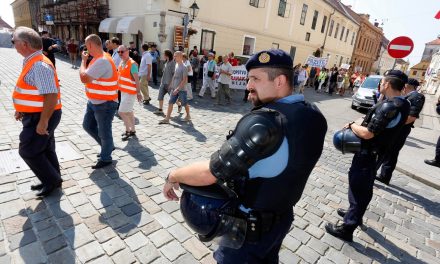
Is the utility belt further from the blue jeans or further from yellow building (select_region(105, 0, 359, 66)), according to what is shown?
yellow building (select_region(105, 0, 359, 66))

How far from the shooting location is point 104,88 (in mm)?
3824

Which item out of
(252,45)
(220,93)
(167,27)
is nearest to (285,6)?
(252,45)

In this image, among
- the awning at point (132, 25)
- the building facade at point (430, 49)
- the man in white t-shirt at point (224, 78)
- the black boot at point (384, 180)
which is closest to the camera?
the black boot at point (384, 180)

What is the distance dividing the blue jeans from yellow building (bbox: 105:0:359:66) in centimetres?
1143

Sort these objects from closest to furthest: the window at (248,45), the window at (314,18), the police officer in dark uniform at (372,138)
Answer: the police officer in dark uniform at (372,138), the window at (248,45), the window at (314,18)

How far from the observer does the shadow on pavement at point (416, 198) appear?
429cm

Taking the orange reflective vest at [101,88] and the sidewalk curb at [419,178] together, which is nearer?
the orange reflective vest at [101,88]

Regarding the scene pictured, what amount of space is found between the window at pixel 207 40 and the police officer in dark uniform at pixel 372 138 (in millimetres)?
14859

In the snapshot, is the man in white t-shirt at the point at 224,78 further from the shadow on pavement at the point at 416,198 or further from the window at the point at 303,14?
the window at the point at 303,14

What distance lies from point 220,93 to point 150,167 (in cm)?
605

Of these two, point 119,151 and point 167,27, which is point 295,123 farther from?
point 167,27

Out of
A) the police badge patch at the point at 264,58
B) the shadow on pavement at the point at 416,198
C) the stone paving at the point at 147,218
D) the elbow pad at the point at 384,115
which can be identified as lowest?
the shadow on pavement at the point at 416,198

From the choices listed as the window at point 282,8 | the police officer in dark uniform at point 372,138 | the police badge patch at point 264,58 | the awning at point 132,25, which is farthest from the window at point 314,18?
the police badge patch at point 264,58

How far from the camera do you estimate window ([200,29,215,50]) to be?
1655 centimetres
